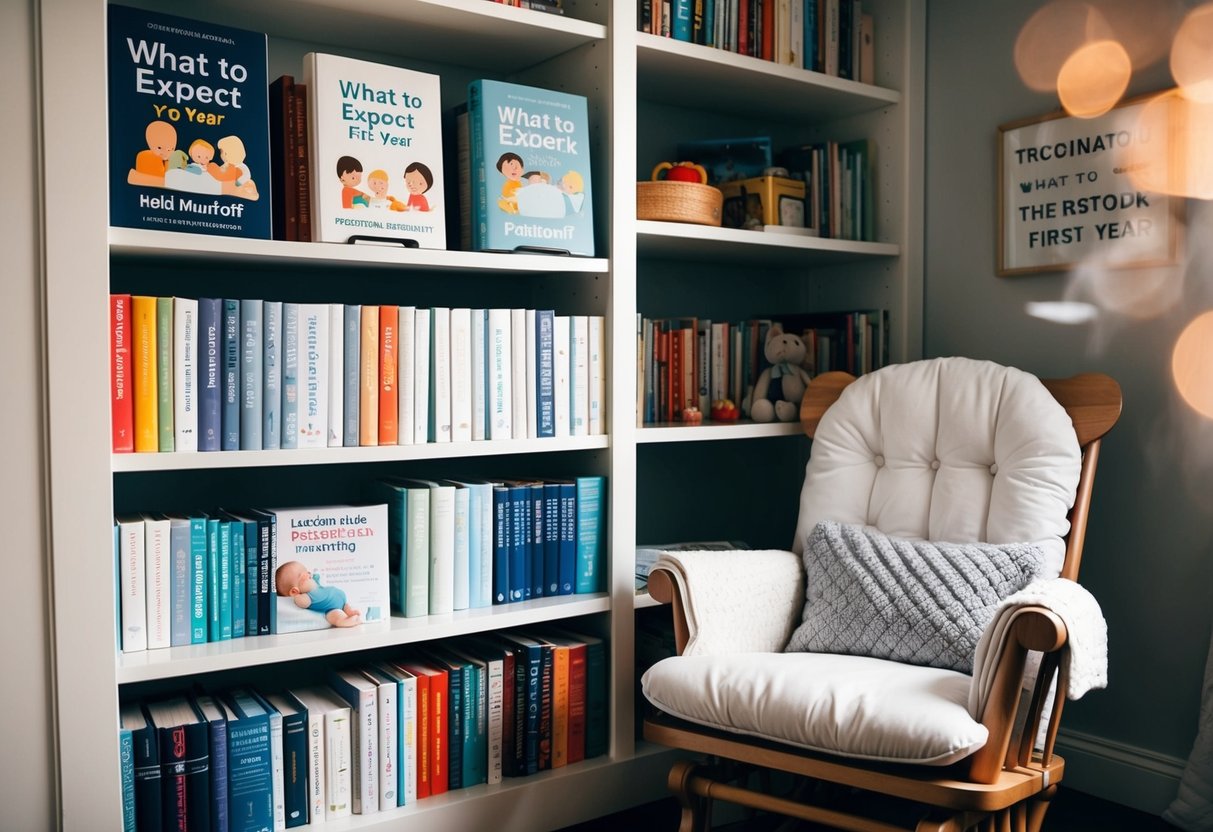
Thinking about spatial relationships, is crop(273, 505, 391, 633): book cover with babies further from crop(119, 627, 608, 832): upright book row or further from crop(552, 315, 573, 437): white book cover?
crop(552, 315, 573, 437): white book cover

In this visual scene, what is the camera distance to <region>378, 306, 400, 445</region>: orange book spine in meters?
1.90

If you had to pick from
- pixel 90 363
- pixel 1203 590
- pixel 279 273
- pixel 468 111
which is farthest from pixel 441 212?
pixel 1203 590

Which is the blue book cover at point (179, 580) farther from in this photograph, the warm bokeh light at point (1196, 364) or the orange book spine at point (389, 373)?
the warm bokeh light at point (1196, 364)

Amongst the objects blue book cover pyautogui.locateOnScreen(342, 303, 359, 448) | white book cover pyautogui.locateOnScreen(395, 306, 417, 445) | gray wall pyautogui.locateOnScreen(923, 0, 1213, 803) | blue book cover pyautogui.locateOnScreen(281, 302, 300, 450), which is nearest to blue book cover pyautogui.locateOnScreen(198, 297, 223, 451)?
blue book cover pyautogui.locateOnScreen(281, 302, 300, 450)

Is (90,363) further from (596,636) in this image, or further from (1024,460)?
(1024,460)

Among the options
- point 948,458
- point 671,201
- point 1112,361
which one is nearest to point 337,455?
point 671,201

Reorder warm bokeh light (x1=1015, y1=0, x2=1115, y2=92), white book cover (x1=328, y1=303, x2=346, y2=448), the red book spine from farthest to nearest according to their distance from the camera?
warm bokeh light (x1=1015, y1=0, x2=1115, y2=92) < white book cover (x1=328, y1=303, x2=346, y2=448) < the red book spine

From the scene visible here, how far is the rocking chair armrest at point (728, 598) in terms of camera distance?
197cm

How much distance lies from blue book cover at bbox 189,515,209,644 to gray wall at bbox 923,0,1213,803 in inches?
71.9

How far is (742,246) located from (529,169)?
0.61 m

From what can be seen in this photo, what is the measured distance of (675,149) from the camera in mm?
2658

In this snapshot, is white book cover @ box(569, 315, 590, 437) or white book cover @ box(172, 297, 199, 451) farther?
white book cover @ box(569, 315, 590, 437)

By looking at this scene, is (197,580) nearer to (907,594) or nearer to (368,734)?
(368,734)

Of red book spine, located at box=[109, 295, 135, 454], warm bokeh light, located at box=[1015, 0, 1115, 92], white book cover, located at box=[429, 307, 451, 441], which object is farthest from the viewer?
warm bokeh light, located at box=[1015, 0, 1115, 92]
